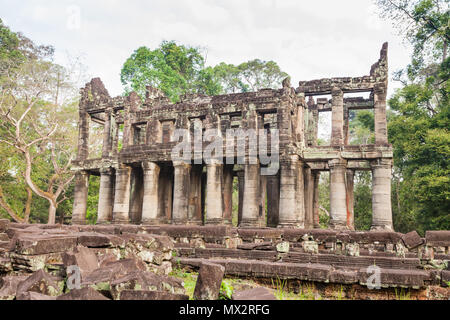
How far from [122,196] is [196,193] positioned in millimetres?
4144

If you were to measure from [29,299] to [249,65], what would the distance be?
38.3 m

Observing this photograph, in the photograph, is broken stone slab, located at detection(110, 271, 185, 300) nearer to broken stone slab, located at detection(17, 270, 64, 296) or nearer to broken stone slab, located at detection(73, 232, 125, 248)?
broken stone slab, located at detection(17, 270, 64, 296)

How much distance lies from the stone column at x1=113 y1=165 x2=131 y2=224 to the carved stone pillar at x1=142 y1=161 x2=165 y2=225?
1418 mm

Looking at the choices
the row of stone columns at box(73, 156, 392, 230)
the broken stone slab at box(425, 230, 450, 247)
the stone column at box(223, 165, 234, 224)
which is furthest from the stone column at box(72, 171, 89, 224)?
the broken stone slab at box(425, 230, 450, 247)

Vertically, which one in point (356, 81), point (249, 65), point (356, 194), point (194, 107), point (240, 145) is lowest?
point (356, 194)

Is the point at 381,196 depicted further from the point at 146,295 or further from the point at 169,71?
the point at 169,71

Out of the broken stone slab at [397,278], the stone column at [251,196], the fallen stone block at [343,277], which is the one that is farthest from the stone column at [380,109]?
the fallen stone block at [343,277]

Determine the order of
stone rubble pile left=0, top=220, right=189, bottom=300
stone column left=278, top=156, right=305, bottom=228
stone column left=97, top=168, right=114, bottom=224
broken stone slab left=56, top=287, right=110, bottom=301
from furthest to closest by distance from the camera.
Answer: stone column left=97, top=168, right=114, bottom=224 → stone column left=278, top=156, right=305, bottom=228 → stone rubble pile left=0, top=220, right=189, bottom=300 → broken stone slab left=56, top=287, right=110, bottom=301

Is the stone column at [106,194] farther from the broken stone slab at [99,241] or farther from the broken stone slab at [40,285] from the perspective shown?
the broken stone slab at [40,285]

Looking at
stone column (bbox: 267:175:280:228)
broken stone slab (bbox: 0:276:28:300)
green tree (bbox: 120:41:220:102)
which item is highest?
green tree (bbox: 120:41:220:102)

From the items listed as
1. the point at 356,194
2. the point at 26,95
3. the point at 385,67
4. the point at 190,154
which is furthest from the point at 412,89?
the point at 26,95

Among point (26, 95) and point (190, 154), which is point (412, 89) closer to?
point (190, 154)

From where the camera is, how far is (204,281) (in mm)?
4465

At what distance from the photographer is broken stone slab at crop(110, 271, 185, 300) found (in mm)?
4105
